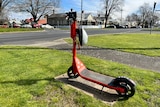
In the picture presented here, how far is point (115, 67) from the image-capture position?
591 cm

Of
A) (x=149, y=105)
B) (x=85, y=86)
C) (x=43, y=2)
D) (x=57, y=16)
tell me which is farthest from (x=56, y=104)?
(x=57, y=16)

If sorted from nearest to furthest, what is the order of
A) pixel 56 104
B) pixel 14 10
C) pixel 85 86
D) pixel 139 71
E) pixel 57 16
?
1. pixel 56 104
2. pixel 85 86
3. pixel 139 71
4. pixel 14 10
5. pixel 57 16

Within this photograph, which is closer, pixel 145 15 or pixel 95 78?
pixel 95 78

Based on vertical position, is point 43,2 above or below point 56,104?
above

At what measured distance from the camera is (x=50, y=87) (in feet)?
13.6

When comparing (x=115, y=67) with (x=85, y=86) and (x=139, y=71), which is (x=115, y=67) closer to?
(x=139, y=71)

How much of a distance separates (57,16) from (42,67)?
6376 cm

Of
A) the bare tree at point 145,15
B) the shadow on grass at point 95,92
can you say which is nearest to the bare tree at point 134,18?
the bare tree at point 145,15

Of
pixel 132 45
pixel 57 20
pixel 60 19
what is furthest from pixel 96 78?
pixel 57 20

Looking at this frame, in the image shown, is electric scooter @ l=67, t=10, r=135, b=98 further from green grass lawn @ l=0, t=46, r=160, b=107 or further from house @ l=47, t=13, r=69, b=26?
house @ l=47, t=13, r=69, b=26

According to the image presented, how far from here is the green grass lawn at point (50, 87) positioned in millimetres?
3510

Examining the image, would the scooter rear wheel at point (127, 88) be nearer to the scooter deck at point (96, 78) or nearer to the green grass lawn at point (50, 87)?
the green grass lawn at point (50, 87)

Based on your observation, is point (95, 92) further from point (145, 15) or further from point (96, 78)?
point (145, 15)

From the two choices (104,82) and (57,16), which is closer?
(104,82)
